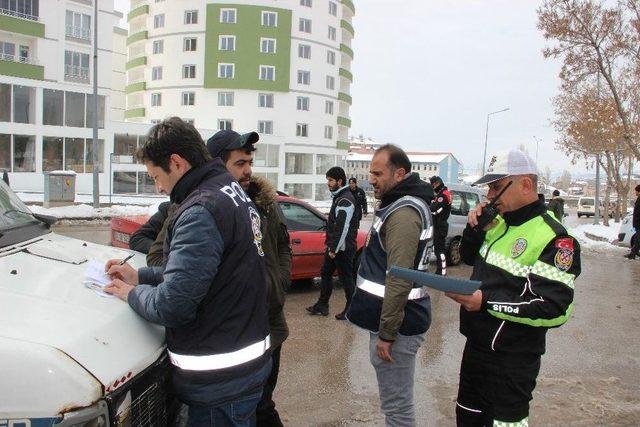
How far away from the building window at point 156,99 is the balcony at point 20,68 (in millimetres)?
18637

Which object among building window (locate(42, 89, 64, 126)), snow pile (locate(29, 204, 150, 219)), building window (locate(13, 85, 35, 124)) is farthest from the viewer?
building window (locate(42, 89, 64, 126))

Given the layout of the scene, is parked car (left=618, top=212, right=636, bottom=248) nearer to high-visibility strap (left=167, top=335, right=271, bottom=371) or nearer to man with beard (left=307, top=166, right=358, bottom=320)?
man with beard (left=307, top=166, right=358, bottom=320)

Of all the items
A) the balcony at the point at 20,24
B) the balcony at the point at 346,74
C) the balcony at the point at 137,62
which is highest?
the balcony at the point at 346,74

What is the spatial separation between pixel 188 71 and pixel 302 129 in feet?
38.2

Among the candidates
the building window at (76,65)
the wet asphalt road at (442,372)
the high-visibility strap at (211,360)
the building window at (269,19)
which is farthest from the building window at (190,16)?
the high-visibility strap at (211,360)

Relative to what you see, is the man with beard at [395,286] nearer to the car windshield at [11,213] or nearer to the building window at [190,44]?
the car windshield at [11,213]

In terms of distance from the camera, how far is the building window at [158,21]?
5038 centimetres

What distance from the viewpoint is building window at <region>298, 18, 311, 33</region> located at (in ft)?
163

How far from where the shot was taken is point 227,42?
48250mm

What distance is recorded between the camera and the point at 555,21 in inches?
738

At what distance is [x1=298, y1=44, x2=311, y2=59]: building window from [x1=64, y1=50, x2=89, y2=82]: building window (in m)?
20.7

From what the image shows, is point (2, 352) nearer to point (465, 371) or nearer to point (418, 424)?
point (465, 371)

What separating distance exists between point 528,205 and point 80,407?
88.8 inches

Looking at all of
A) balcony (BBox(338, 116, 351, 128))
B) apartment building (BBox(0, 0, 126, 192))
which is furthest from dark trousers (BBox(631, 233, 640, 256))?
balcony (BBox(338, 116, 351, 128))
